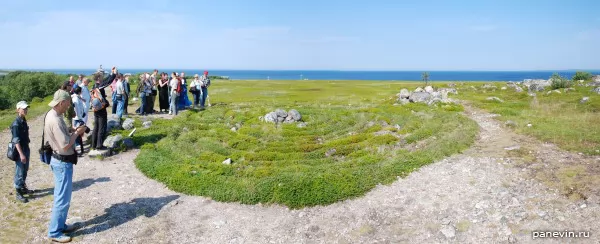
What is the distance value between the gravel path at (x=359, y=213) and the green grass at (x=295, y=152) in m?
0.61

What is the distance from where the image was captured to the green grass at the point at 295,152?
15.6 metres

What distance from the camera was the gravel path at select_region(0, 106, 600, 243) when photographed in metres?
11.8

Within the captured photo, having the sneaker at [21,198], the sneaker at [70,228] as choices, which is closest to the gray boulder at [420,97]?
the sneaker at [70,228]

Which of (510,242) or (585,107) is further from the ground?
(585,107)

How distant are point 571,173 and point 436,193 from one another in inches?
214

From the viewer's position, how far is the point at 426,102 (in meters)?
39.3

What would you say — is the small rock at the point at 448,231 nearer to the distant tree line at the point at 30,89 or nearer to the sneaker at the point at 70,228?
the sneaker at the point at 70,228

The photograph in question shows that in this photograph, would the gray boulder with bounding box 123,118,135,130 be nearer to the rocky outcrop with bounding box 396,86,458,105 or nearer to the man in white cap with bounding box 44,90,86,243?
the man in white cap with bounding box 44,90,86,243

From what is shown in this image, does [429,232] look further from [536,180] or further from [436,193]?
[536,180]

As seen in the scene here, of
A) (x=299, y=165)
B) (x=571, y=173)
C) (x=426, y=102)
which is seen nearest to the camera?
(x=571, y=173)

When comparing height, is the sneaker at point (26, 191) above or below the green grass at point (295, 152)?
below

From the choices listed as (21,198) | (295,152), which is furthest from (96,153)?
(295,152)

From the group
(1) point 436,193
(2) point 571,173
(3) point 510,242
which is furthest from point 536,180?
(3) point 510,242

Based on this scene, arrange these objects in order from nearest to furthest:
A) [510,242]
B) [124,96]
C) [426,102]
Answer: [510,242] → [124,96] → [426,102]
